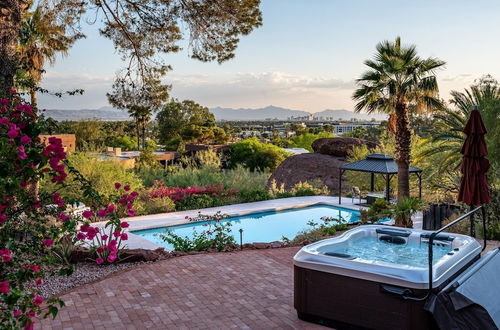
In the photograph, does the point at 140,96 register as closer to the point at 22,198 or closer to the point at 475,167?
the point at 22,198

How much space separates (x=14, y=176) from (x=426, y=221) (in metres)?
8.83

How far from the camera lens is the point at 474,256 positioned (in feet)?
18.0

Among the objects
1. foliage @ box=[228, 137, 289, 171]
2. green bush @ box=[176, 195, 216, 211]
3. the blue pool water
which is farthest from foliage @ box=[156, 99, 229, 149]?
the blue pool water

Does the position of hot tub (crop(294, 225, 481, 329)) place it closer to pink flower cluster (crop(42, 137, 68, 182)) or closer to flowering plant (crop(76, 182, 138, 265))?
flowering plant (crop(76, 182, 138, 265))

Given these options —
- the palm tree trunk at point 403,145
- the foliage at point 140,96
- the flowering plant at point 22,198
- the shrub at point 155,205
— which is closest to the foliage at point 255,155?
the shrub at point 155,205

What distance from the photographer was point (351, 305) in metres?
4.62

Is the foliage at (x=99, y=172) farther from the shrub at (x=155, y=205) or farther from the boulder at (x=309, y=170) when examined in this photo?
the boulder at (x=309, y=170)

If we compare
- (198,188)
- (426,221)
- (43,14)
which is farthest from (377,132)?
(43,14)

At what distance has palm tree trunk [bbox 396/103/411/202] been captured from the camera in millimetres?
11766

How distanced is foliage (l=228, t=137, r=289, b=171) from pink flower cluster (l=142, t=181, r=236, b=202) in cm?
1381

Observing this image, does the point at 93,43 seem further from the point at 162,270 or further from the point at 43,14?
the point at 162,270

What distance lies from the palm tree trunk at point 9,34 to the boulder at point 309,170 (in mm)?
14858

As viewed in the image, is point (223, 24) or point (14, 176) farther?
point (223, 24)

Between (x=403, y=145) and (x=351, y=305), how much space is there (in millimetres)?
7908
